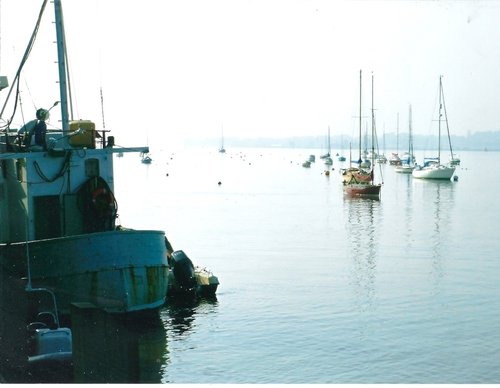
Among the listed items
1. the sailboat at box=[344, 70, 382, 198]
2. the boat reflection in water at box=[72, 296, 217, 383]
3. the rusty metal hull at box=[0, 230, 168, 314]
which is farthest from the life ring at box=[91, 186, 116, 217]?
the sailboat at box=[344, 70, 382, 198]

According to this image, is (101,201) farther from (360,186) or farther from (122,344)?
(360,186)

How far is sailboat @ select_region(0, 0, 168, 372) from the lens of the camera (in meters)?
21.3

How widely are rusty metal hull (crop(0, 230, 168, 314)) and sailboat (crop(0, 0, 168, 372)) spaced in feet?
0.10

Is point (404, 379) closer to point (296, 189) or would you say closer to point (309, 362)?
point (309, 362)

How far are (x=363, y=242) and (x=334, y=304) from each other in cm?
2060

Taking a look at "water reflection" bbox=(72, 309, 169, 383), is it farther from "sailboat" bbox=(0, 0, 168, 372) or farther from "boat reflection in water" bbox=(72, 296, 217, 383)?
"sailboat" bbox=(0, 0, 168, 372)

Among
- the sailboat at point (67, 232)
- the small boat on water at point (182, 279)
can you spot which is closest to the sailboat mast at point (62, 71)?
the sailboat at point (67, 232)

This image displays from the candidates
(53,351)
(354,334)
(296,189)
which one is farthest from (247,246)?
(296,189)

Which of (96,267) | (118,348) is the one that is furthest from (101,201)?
(118,348)

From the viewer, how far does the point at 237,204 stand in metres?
80.1

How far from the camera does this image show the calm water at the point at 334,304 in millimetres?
20159

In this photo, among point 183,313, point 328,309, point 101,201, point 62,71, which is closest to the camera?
point 101,201

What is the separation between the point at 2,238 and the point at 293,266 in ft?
59.0

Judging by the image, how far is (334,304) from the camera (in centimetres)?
2855
